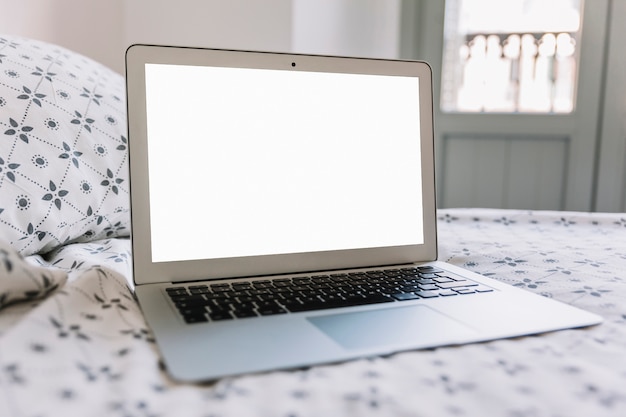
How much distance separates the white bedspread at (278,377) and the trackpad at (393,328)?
14mm

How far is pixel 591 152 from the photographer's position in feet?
6.28

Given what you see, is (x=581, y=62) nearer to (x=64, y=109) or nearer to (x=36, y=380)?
(x=64, y=109)

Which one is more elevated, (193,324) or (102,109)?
(102,109)

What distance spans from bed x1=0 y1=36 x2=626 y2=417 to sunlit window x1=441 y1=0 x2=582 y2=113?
123 centimetres

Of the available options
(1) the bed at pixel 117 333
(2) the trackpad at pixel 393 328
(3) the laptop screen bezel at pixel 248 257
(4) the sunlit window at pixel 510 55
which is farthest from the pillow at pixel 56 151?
(4) the sunlit window at pixel 510 55

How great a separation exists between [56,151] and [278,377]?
1.50 ft

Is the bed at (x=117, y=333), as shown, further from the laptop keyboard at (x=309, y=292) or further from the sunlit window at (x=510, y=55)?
the sunlit window at (x=510, y=55)

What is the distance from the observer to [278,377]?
386 millimetres

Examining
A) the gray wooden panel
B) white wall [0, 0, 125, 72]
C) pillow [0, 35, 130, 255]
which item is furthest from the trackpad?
the gray wooden panel

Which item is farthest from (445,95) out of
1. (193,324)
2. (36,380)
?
(36,380)

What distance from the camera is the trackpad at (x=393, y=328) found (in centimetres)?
44

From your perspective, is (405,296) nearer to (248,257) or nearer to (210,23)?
(248,257)

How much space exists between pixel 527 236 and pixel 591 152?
112 centimetres

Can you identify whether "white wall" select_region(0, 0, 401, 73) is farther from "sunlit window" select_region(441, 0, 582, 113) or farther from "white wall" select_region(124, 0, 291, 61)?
"sunlit window" select_region(441, 0, 582, 113)
